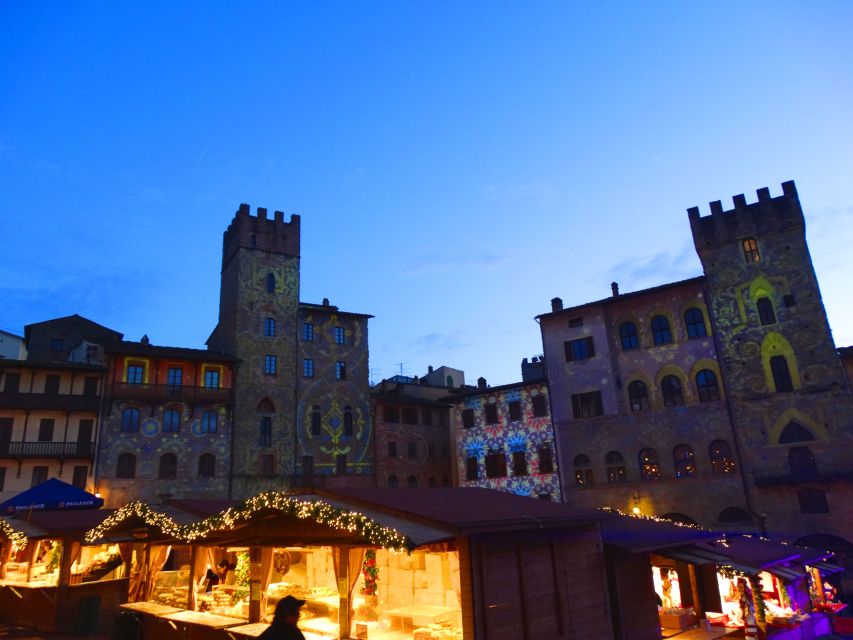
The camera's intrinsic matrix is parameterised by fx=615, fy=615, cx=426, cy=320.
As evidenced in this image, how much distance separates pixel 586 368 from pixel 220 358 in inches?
910

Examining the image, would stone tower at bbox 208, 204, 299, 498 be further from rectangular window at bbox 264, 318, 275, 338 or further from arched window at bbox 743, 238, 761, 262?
arched window at bbox 743, 238, 761, 262

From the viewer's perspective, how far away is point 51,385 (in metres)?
35.7

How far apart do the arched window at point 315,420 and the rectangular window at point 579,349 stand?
680 inches

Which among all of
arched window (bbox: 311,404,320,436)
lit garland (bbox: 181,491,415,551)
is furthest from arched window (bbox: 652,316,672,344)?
lit garland (bbox: 181,491,415,551)

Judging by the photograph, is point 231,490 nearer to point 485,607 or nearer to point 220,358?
point 220,358

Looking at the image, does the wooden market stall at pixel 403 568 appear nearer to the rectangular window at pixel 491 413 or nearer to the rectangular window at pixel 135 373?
the rectangular window at pixel 135 373

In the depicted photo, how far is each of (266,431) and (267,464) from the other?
2.12 m

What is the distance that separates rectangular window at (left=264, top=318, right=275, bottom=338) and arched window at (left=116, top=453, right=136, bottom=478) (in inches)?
446

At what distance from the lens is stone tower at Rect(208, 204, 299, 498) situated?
39.7 m

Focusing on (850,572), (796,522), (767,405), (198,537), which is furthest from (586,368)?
(198,537)

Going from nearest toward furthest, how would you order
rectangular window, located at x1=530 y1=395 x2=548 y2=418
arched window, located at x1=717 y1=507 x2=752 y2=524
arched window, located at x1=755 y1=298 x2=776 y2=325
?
arched window, located at x1=717 y1=507 x2=752 y2=524
arched window, located at x1=755 y1=298 x2=776 y2=325
rectangular window, located at x1=530 y1=395 x2=548 y2=418

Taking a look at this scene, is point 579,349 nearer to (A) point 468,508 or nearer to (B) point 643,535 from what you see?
(B) point 643,535

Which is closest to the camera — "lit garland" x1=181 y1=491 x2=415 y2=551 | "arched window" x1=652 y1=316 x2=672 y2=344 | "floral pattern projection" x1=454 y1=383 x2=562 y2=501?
"lit garland" x1=181 y1=491 x2=415 y2=551

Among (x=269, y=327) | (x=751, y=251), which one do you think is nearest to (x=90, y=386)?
(x=269, y=327)
